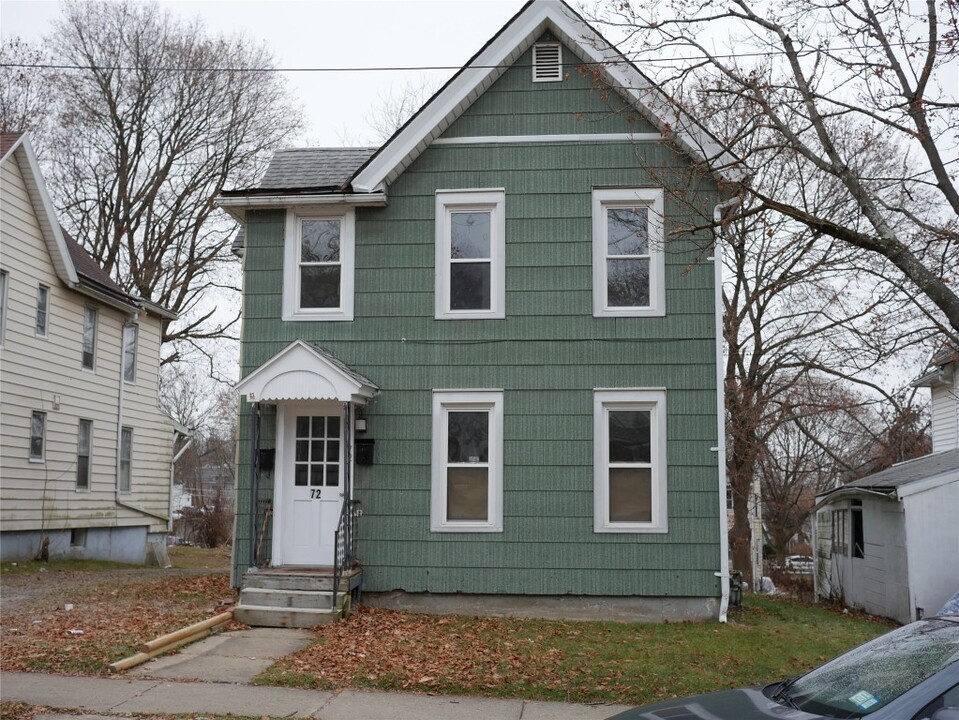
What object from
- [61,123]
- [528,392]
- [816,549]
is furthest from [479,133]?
[61,123]

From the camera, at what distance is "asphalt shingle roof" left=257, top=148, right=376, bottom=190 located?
1413 cm

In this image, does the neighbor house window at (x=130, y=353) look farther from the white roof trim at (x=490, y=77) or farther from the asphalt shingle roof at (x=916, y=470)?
the asphalt shingle roof at (x=916, y=470)

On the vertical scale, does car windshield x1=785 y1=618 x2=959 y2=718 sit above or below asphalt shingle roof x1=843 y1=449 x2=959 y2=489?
below

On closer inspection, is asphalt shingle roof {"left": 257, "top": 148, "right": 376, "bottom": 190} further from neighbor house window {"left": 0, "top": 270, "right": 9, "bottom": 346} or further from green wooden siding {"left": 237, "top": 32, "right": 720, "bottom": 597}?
neighbor house window {"left": 0, "top": 270, "right": 9, "bottom": 346}

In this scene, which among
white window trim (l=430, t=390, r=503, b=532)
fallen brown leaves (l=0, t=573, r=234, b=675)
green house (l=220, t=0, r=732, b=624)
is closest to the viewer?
fallen brown leaves (l=0, t=573, r=234, b=675)

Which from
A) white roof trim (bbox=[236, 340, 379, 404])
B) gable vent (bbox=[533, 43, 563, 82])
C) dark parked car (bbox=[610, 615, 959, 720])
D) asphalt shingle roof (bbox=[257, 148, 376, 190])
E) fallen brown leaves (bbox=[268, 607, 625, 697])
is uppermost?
gable vent (bbox=[533, 43, 563, 82])

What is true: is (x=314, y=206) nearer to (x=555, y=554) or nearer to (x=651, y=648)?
(x=555, y=554)

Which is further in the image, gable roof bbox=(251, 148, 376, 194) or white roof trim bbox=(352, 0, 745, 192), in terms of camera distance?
→ gable roof bbox=(251, 148, 376, 194)

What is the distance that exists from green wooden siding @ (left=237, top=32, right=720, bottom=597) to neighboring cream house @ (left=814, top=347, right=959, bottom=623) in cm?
398

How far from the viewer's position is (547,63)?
13.9 metres

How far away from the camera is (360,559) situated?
13273mm

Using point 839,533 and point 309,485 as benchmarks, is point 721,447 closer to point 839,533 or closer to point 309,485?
point 309,485

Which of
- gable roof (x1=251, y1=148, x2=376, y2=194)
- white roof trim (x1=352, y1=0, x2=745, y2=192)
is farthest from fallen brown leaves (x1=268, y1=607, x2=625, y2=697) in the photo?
gable roof (x1=251, y1=148, x2=376, y2=194)

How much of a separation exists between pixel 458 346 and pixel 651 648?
5.04 meters
